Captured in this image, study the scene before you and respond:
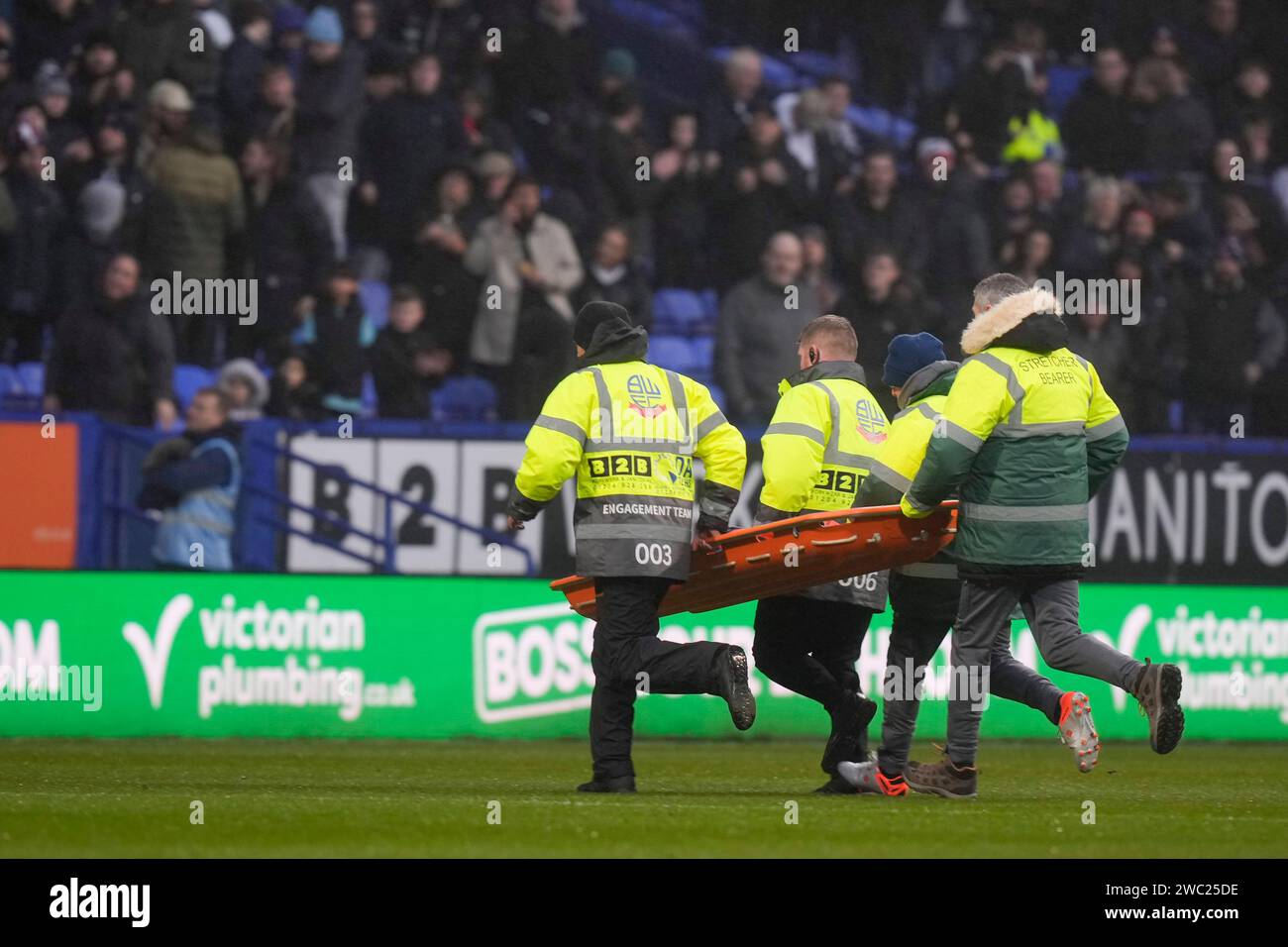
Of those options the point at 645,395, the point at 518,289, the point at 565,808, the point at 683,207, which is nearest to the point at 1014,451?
the point at 645,395

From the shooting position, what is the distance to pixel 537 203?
18094mm

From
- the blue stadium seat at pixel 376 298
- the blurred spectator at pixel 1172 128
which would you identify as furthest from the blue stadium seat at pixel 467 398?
the blurred spectator at pixel 1172 128

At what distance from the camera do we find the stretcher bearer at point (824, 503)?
10391 mm

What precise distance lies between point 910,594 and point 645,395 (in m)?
1.58

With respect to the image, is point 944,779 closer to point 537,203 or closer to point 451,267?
point 451,267

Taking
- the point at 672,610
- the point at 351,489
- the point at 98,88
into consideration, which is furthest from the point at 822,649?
the point at 98,88

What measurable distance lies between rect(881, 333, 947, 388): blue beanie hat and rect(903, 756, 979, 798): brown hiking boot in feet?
5.77

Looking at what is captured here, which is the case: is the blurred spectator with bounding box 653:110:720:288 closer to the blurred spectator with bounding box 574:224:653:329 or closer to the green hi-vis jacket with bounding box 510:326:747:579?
the blurred spectator with bounding box 574:224:653:329

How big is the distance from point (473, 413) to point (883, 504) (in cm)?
788

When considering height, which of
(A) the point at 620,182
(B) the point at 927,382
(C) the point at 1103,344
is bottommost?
(B) the point at 927,382

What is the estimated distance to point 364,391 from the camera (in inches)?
683

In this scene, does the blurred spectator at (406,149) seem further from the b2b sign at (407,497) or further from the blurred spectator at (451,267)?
the b2b sign at (407,497)

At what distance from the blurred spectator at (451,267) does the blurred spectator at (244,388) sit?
62.6 inches
